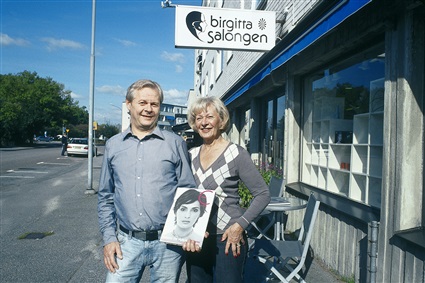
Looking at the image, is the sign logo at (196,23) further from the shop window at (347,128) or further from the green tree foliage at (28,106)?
the green tree foliage at (28,106)

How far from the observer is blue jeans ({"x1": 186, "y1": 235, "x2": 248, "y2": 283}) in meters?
2.25

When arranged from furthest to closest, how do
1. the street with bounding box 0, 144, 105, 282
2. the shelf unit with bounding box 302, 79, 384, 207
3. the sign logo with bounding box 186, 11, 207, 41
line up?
the sign logo with bounding box 186, 11, 207, 41, the street with bounding box 0, 144, 105, 282, the shelf unit with bounding box 302, 79, 384, 207

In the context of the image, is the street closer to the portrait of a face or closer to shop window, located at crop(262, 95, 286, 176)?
the portrait of a face

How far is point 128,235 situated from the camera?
219 cm

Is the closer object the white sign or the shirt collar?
the shirt collar

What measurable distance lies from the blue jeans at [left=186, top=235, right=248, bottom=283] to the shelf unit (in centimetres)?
208

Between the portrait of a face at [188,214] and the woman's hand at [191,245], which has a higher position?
the portrait of a face at [188,214]

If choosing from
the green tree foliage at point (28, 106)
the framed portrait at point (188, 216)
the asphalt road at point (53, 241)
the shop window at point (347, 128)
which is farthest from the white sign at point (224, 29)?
the green tree foliage at point (28, 106)

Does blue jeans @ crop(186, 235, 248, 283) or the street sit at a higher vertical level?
blue jeans @ crop(186, 235, 248, 283)

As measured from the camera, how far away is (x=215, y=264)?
2.29m

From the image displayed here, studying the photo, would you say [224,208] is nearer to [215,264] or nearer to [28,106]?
[215,264]

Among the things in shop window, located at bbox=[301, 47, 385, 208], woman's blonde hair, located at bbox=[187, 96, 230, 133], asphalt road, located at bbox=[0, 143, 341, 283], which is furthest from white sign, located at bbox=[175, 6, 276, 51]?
woman's blonde hair, located at bbox=[187, 96, 230, 133]

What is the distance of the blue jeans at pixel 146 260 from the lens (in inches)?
85.1

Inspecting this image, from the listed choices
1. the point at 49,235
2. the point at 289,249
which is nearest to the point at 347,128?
the point at 289,249
